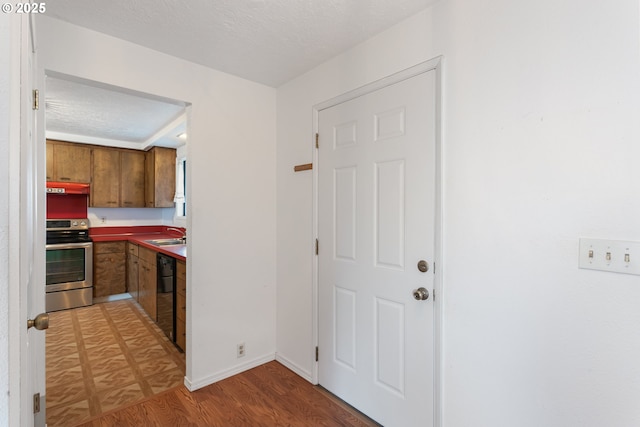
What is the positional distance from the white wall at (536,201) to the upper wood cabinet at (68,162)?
4.57 metres

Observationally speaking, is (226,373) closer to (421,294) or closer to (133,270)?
(421,294)

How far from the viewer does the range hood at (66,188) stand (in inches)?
155

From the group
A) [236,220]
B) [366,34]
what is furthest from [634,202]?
[236,220]

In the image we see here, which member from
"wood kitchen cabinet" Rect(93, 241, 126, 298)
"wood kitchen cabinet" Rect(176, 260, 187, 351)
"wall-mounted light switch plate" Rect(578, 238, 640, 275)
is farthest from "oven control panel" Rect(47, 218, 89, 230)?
"wall-mounted light switch plate" Rect(578, 238, 640, 275)

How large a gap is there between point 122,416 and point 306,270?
1.49 meters

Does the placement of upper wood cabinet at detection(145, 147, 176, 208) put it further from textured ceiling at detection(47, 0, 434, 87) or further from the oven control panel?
textured ceiling at detection(47, 0, 434, 87)

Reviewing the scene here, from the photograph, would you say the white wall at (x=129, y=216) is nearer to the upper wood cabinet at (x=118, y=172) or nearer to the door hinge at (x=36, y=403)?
the upper wood cabinet at (x=118, y=172)

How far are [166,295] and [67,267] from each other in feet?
6.71

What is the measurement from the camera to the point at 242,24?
175 cm

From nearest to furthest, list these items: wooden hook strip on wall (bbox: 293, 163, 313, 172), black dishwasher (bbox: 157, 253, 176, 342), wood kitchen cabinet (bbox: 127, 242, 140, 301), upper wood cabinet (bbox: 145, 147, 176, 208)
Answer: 1. wooden hook strip on wall (bbox: 293, 163, 313, 172)
2. black dishwasher (bbox: 157, 253, 176, 342)
3. wood kitchen cabinet (bbox: 127, 242, 140, 301)
4. upper wood cabinet (bbox: 145, 147, 176, 208)

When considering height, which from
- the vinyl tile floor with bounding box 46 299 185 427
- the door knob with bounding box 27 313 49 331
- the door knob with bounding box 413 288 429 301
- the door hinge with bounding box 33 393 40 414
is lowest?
the vinyl tile floor with bounding box 46 299 185 427

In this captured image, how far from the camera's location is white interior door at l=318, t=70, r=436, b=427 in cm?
162

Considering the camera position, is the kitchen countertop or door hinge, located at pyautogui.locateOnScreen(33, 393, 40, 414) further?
the kitchen countertop

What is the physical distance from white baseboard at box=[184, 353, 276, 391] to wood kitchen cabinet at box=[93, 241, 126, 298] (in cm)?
282
